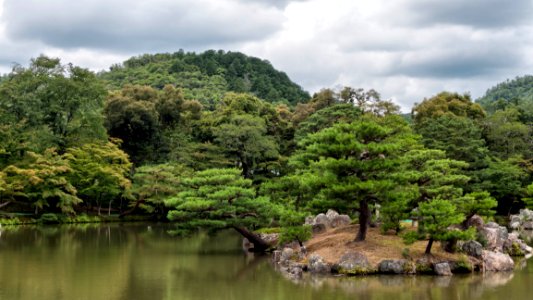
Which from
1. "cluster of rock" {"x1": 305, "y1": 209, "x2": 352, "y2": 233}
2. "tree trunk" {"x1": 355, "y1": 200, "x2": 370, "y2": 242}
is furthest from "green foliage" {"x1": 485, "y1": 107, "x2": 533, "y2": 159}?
"tree trunk" {"x1": 355, "y1": 200, "x2": 370, "y2": 242}

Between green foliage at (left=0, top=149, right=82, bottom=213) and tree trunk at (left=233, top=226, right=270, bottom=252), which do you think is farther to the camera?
green foliage at (left=0, top=149, right=82, bottom=213)

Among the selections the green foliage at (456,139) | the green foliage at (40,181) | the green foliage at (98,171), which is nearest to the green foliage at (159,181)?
the green foliage at (98,171)

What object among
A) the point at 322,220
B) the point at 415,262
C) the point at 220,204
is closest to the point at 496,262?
the point at 415,262

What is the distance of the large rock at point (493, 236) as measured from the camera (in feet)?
60.8

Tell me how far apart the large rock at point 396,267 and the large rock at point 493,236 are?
336 cm

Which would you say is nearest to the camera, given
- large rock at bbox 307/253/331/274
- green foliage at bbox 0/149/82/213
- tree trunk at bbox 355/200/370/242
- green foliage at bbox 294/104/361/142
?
large rock at bbox 307/253/331/274

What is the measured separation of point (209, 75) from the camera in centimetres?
7144

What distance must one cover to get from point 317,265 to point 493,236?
254 inches

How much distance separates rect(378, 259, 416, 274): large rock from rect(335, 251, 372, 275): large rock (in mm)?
397

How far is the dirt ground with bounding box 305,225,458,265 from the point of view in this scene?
1691cm

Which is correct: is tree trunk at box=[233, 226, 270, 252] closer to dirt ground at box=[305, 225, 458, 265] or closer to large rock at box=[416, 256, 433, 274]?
dirt ground at box=[305, 225, 458, 265]

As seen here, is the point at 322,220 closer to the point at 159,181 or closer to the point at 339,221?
the point at 339,221

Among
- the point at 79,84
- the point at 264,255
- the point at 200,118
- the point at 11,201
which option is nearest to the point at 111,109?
the point at 79,84

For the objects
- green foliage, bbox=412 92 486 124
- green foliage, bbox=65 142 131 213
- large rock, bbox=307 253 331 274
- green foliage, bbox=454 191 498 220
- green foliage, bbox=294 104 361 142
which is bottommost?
large rock, bbox=307 253 331 274
